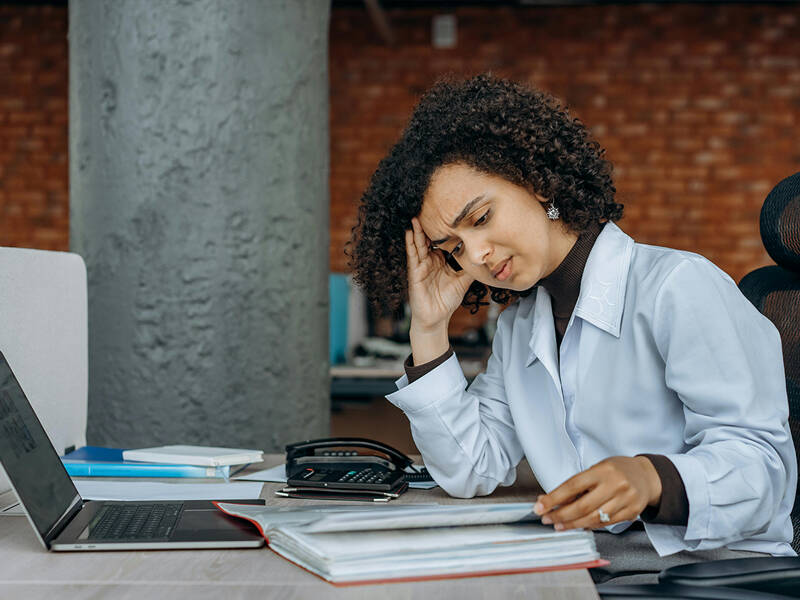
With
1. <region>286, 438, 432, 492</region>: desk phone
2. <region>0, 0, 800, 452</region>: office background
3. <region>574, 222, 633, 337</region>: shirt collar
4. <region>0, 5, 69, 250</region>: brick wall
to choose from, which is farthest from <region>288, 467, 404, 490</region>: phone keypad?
<region>0, 5, 69, 250</region>: brick wall

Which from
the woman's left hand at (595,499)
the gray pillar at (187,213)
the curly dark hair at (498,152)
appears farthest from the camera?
the gray pillar at (187,213)

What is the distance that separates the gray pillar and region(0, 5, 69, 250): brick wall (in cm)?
388

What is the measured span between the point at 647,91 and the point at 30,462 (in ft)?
16.4

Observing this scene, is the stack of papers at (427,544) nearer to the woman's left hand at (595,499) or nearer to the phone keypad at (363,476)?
the woman's left hand at (595,499)

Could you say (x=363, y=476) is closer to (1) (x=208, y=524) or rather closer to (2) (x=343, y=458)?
(2) (x=343, y=458)

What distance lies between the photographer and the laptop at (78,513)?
992 millimetres

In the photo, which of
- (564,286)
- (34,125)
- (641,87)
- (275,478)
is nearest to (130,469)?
(275,478)

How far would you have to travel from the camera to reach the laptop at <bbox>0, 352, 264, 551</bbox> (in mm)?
992

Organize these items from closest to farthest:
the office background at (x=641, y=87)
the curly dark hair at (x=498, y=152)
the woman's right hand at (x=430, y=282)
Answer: the curly dark hair at (x=498, y=152)
the woman's right hand at (x=430, y=282)
the office background at (x=641, y=87)

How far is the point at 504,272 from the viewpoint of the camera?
52.9 inches

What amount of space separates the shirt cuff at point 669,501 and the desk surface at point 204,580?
20cm

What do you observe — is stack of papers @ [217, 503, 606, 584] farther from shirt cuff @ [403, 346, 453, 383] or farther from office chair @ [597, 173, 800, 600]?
office chair @ [597, 173, 800, 600]

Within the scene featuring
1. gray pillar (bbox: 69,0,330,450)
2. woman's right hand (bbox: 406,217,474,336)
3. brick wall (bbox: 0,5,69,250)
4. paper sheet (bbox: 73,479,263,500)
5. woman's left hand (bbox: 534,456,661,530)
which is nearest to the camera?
woman's left hand (bbox: 534,456,661,530)

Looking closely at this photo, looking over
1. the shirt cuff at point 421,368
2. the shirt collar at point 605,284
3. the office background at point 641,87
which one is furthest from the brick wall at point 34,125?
the shirt collar at point 605,284
